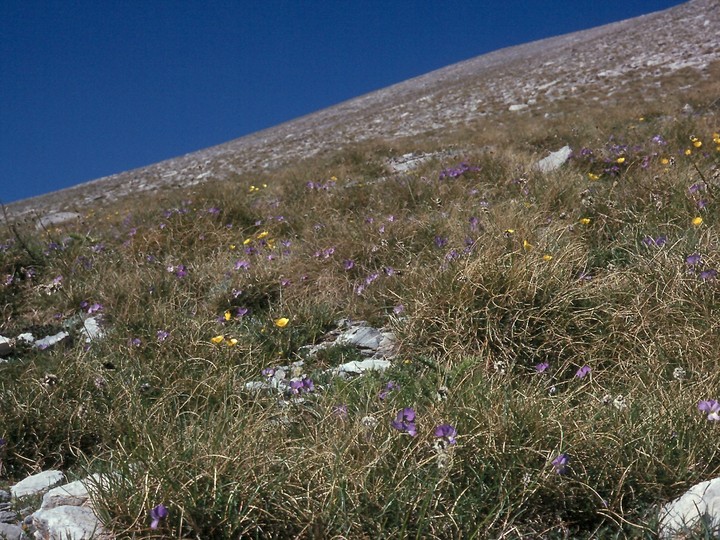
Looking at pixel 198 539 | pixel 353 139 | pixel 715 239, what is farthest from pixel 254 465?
pixel 353 139

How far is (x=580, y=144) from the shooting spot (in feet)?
26.0

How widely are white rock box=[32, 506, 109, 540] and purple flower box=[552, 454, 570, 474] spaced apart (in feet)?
5.17

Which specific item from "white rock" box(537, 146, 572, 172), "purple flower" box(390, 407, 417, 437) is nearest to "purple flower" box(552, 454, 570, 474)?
"purple flower" box(390, 407, 417, 437)

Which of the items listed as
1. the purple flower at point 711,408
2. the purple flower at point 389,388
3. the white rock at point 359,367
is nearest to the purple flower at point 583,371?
the purple flower at point 711,408

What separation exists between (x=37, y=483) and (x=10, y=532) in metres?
0.43

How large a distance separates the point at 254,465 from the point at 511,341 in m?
1.62

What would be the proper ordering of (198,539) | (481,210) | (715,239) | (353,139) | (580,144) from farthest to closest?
(353,139), (580,144), (481,210), (715,239), (198,539)

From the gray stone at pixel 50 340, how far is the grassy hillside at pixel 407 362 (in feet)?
0.37

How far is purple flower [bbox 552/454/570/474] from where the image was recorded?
6.33 feet

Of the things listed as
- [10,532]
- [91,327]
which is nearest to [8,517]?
[10,532]

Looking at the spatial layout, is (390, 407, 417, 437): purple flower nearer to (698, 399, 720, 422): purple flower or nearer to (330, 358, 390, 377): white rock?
(330, 358, 390, 377): white rock

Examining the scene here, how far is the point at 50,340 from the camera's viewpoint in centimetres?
414

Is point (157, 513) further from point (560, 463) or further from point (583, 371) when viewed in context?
point (583, 371)

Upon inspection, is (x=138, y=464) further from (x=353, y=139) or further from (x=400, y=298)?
(x=353, y=139)
